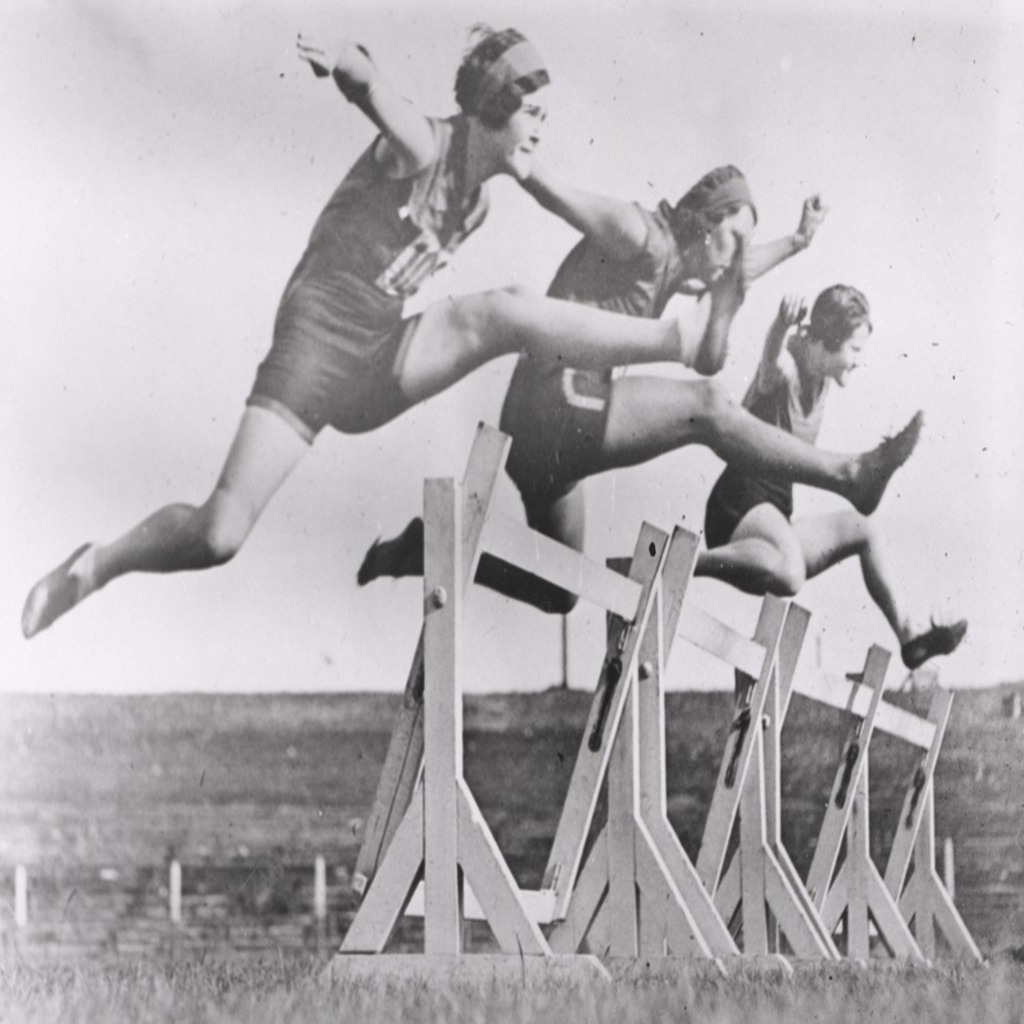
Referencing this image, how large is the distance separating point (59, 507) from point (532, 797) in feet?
6.04

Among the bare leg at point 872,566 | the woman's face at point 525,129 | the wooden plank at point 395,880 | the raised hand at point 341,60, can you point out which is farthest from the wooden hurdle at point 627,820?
the raised hand at point 341,60

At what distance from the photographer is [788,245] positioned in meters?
7.43

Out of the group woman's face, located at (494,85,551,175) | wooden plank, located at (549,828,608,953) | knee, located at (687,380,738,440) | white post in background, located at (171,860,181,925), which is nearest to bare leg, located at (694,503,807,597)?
knee, located at (687,380,738,440)

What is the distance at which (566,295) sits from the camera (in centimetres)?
690

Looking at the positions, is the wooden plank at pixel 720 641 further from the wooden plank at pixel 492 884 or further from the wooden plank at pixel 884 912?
the wooden plank at pixel 492 884

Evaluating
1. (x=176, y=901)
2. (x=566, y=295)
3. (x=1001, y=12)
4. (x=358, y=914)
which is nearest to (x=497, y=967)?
(x=358, y=914)

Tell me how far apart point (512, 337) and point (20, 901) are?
2.34m

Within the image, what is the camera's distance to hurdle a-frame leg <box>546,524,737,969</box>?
17.9ft

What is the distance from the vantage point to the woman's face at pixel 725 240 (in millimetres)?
7289

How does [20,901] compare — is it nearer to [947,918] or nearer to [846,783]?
→ [846,783]

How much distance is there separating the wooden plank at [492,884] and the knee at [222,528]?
6.70 ft

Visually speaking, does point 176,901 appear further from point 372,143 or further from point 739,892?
point 372,143

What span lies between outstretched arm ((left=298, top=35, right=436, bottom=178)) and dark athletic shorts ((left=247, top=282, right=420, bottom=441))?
45 centimetres

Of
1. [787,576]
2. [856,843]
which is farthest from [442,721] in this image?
[787,576]
